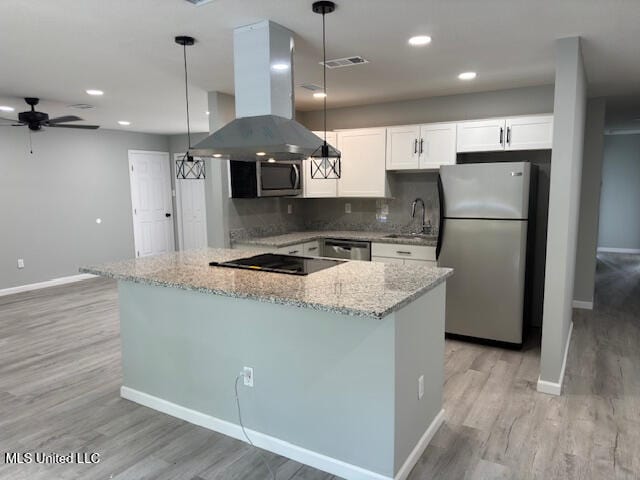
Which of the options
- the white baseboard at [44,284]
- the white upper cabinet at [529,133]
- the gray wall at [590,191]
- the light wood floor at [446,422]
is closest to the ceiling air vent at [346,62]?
the white upper cabinet at [529,133]

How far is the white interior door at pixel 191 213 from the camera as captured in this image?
28.0 feet

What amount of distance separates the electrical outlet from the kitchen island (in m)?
0.03

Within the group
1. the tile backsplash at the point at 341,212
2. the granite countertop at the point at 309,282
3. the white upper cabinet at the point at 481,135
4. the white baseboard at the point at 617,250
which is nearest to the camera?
the granite countertop at the point at 309,282

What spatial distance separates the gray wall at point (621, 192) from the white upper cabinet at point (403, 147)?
6395 millimetres

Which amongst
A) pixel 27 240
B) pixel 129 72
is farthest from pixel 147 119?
pixel 129 72

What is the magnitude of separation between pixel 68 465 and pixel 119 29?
97.2 inches

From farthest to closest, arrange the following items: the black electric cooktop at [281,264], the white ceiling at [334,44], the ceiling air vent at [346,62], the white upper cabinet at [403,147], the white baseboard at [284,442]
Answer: the white upper cabinet at [403,147] < the ceiling air vent at [346,62] < the black electric cooktop at [281,264] < the white ceiling at [334,44] < the white baseboard at [284,442]

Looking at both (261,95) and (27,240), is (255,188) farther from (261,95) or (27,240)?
(27,240)

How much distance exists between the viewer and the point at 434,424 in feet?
8.60

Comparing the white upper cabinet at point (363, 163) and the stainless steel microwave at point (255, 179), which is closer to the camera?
the stainless steel microwave at point (255, 179)

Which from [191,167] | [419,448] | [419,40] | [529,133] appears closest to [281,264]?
[191,167]

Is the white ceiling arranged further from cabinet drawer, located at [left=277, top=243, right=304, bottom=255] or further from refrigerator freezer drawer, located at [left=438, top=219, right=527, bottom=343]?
cabinet drawer, located at [left=277, top=243, right=304, bottom=255]

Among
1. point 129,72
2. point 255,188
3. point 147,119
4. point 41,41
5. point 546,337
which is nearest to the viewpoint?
point 41,41

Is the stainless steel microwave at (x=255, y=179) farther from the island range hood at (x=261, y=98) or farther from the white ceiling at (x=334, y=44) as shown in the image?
the island range hood at (x=261, y=98)
